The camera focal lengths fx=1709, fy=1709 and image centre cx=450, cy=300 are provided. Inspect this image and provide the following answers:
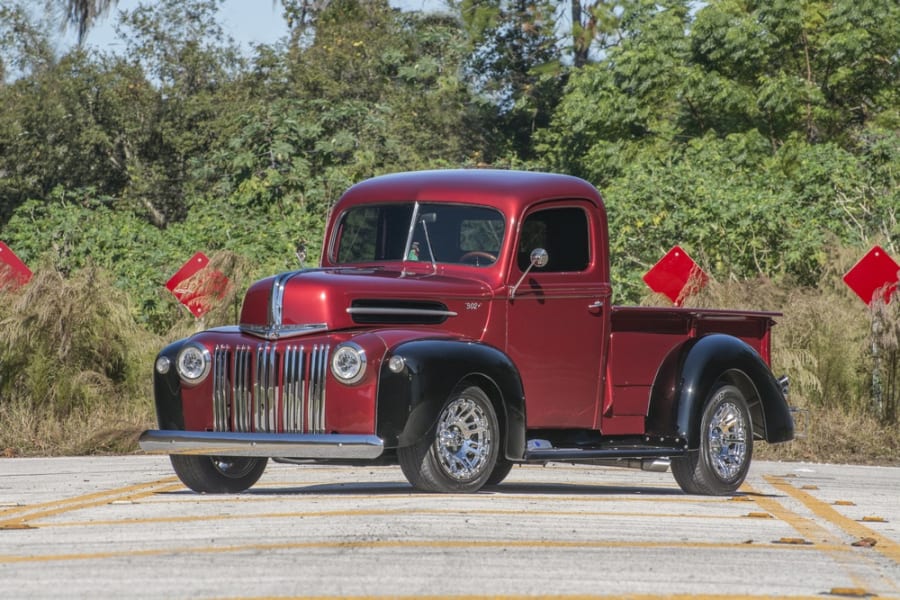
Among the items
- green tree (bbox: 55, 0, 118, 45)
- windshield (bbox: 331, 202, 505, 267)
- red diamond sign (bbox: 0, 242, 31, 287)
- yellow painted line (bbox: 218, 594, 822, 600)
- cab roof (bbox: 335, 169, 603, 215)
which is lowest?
yellow painted line (bbox: 218, 594, 822, 600)

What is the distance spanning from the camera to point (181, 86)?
48.9 metres

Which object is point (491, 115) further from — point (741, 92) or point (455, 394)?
point (455, 394)

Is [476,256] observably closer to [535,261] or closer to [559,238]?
[535,261]

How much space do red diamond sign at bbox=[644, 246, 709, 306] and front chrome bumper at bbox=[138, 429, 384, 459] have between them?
42.2 feet

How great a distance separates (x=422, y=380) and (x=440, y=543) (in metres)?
2.36

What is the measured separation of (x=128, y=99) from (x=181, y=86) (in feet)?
6.55

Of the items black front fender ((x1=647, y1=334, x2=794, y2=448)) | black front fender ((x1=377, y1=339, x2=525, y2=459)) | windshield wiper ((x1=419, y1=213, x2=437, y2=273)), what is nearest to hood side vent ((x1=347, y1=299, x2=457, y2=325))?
black front fender ((x1=377, y1=339, x2=525, y2=459))

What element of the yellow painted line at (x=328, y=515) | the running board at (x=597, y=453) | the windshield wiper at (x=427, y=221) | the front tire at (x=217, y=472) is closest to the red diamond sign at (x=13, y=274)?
the front tire at (x=217, y=472)

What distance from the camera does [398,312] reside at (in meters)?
11.5

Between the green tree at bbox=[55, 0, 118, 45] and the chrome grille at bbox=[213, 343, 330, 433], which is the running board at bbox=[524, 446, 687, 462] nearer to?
the chrome grille at bbox=[213, 343, 330, 433]

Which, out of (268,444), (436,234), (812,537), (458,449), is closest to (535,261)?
(436,234)

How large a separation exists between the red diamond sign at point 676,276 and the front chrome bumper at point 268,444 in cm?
1286

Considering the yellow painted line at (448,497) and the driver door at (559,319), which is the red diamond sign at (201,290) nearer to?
the yellow painted line at (448,497)

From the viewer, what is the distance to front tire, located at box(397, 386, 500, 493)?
1112 cm
